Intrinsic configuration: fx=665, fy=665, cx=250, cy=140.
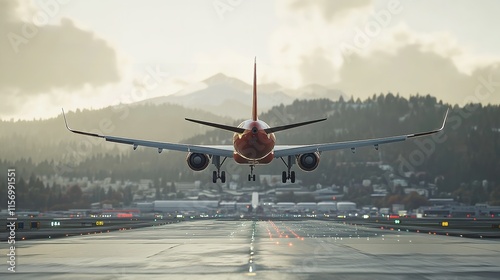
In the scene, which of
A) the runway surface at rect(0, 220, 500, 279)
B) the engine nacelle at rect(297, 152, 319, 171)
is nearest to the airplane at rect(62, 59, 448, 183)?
the engine nacelle at rect(297, 152, 319, 171)

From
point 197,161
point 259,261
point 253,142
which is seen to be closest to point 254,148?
point 253,142

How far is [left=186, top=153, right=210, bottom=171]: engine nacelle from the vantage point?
67.4 meters

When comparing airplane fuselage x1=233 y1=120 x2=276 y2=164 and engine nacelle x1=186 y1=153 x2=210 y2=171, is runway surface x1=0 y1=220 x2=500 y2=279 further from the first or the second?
engine nacelle x1=186 y1=153 x2=210 y2=171

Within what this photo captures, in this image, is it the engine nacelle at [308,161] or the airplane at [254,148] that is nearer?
the airplane at [254,148]

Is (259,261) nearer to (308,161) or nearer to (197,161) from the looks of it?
(197,161)

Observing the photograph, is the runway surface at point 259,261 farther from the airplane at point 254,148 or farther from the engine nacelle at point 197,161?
the engine nacelle at point 197,161

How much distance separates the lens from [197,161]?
67688mm

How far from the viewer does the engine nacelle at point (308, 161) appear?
224 feet

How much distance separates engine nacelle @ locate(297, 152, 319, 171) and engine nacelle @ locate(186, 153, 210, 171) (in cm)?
962

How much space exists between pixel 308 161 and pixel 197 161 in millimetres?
11376

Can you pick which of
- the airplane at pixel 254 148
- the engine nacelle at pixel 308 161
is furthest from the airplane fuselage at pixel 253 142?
the engine nacelle at pixel 308 161

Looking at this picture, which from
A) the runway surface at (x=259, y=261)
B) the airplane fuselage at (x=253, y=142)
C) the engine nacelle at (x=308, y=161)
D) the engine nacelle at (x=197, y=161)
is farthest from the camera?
the engine nacelle at (x=308, y=161)

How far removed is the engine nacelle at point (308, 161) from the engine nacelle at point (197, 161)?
31.5 ft

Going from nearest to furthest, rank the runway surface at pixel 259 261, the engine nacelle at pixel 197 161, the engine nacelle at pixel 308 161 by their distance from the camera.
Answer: the runway surface at pixel 259 261 < the engine nacelle at pixel 197 161 < the engine nacelle at pixel 308 161
